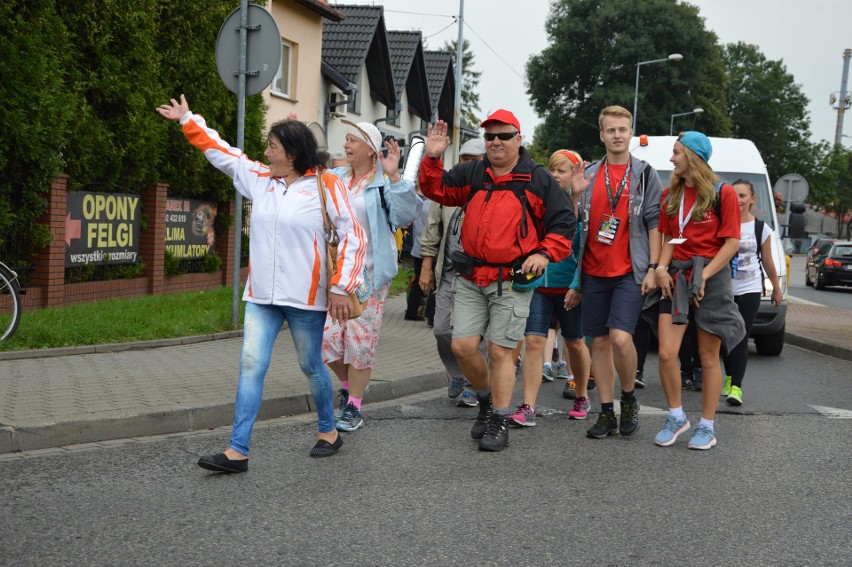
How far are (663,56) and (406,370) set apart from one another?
180ft

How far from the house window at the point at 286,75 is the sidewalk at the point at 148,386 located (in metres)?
14.9

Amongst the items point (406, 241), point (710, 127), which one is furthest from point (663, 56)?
point (406, 241)

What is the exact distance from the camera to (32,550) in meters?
4.12

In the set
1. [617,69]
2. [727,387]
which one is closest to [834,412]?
[727,387]

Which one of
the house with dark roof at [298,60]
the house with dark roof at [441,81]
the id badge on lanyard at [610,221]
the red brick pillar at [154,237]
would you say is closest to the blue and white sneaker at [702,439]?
the id badge on lanyard at [610,221]

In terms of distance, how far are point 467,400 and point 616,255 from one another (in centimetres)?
193

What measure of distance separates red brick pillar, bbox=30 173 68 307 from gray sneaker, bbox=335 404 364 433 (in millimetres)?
6402

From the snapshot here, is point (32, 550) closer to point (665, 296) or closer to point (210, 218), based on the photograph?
point (665, 296)

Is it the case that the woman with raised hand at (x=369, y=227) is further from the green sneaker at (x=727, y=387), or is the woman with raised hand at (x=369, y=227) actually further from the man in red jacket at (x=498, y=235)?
the green sneaker at (x=727, y=387)

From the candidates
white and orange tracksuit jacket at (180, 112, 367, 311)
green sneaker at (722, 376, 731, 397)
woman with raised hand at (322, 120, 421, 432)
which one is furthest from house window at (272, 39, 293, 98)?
white and orange tracksuit jacket at (180, 112, 367, 311)

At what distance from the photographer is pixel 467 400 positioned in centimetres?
798

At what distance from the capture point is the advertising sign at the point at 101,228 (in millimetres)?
12688

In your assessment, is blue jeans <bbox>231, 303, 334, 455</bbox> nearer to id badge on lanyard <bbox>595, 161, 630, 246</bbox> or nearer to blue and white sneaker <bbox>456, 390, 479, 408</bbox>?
id badge on lanyard <bbox>595, 161, 630, 246</bbox>

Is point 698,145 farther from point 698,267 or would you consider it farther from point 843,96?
point 843,96
